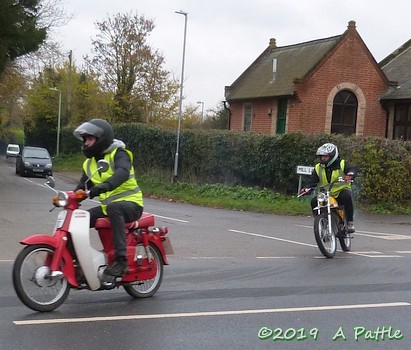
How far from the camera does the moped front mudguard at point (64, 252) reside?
19.1 ft

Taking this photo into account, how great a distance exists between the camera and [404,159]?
20.5 metres

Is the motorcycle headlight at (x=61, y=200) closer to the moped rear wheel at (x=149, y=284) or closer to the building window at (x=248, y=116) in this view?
the moped rear wheel at (x=149, y=284)

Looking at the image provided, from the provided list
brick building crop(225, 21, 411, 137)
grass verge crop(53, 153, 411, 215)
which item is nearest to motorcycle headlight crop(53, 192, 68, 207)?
grass verge crop(53, 153, 411, 215)

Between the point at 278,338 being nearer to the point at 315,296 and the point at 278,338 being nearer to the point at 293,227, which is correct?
the point at 315,296

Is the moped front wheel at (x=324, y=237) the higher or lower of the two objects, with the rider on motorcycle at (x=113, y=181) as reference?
lower

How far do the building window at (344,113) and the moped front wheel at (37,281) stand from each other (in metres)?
27.9

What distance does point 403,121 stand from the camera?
32.0 metres

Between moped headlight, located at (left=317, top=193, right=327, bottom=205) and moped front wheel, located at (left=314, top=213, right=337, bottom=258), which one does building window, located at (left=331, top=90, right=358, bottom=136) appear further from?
moped front wheel, located at (left=314, top=213, right=337, bottom=258)

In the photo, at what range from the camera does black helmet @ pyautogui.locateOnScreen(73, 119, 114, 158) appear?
244 inches

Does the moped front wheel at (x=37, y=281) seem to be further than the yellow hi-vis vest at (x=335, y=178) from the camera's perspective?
No

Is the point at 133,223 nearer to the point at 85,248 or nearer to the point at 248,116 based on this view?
the point at 85,248

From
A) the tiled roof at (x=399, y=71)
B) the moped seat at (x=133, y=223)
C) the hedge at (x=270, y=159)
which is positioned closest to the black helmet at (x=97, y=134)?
the moped seat at (x=133, y=223)

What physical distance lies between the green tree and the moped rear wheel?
61.6 ft

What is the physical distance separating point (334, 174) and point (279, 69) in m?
25.3
